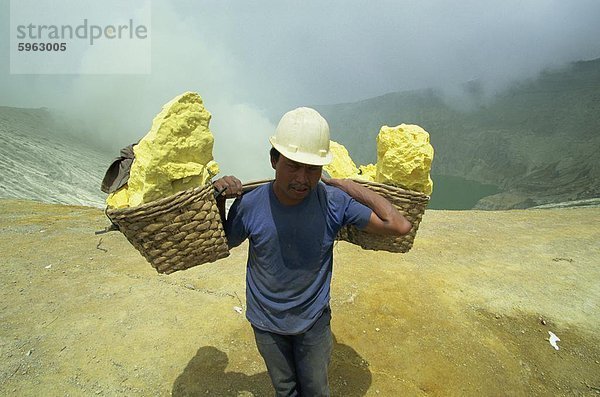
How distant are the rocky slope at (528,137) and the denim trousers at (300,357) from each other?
3663 centimetres

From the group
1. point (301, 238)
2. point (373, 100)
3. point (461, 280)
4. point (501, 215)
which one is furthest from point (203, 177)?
point (373, 100)

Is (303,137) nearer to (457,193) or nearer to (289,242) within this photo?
(289,242)

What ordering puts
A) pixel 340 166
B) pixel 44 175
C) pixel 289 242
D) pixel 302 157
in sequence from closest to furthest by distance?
1. pixel 302 157
2. pixel 289 242
3. pixel 340 166
4. pixel 44 175

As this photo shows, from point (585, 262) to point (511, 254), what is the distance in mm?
1194

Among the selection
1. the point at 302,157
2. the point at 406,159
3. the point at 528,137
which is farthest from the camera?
the point at 528,137

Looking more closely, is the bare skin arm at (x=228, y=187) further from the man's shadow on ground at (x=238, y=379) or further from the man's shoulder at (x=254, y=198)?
the man's shadow on ground at (x=238, y=379)

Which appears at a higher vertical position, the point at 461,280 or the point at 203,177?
the point at 203,177

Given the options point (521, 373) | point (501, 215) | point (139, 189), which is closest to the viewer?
point (139, 189)

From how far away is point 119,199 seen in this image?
1991 millimetres

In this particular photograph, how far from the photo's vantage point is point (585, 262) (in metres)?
6.38

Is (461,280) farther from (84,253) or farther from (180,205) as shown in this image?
(84,253)

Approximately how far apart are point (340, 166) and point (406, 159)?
670 millimetres

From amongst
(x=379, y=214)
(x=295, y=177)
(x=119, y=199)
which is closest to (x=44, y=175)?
(x=119, y=199)

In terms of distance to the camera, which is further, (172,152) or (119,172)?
(119,172)
